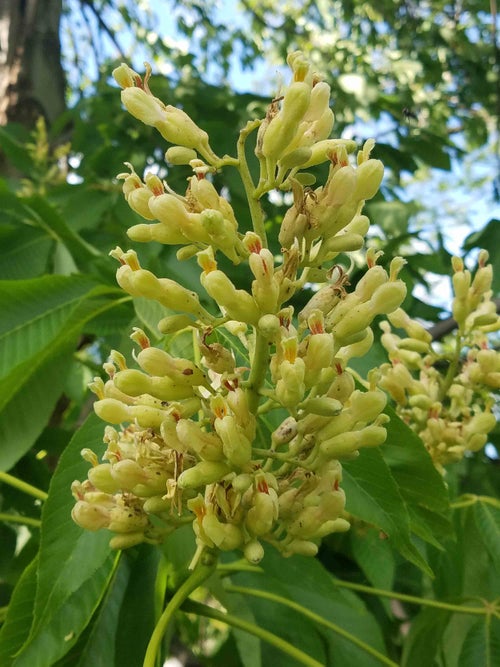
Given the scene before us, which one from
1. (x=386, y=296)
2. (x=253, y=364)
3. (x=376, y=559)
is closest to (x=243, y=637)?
(x=376, y=559)

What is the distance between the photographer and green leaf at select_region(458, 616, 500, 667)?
→ 1766mm

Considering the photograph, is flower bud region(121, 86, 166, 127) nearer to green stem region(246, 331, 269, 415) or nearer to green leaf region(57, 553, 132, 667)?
green stem region(246, 331, 269, 415)

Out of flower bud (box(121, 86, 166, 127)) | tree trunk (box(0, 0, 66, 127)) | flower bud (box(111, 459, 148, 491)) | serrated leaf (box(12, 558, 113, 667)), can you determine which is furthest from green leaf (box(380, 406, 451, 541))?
tree trunk (box(0, 0, 66, 127))

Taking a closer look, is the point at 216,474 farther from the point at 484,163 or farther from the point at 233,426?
the point at 484,163

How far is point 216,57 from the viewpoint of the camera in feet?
23.3

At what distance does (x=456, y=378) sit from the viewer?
2.10 metres

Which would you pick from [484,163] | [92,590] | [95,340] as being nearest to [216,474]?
[92,590]

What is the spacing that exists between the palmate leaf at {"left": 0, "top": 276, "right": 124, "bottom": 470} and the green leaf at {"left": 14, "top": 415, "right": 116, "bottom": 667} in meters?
0.29

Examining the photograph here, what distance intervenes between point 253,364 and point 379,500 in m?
0.41

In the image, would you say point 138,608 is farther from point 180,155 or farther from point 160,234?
point 180,155

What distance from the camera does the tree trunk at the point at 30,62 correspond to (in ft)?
14.6

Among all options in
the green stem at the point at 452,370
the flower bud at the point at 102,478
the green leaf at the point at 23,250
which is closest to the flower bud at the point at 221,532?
the flower bud at the point at 102,478

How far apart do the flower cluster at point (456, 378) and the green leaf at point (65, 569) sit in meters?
0.99

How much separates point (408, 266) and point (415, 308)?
8.6 inches
